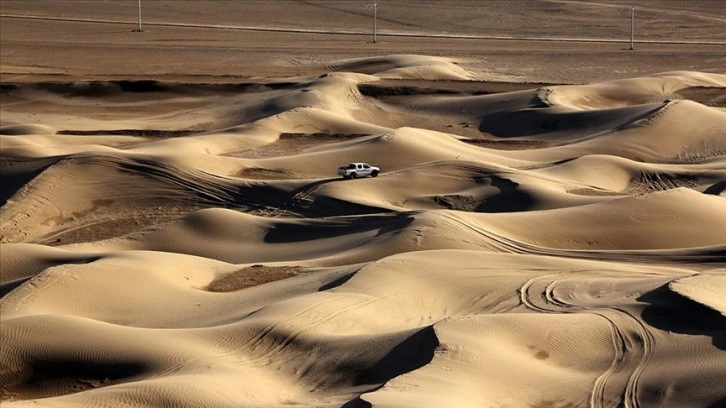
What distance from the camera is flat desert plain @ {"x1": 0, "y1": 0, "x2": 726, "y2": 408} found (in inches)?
577

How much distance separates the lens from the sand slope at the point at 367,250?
14492mm

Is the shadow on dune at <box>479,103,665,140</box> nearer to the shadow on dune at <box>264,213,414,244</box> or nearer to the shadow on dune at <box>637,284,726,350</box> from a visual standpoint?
the shadow on dune at <box>264,213,414,244</box>

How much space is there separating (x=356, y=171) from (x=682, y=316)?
12761 mm

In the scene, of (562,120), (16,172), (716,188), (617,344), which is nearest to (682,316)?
(617,344)

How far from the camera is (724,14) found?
224 feet

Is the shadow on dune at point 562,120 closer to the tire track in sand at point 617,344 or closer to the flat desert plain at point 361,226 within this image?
the flat desert plain at point 361,226

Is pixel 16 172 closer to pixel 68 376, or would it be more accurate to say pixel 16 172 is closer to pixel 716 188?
pixel 68 376

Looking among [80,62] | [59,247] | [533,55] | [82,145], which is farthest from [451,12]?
[59,247]

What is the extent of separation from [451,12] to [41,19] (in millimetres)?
23037

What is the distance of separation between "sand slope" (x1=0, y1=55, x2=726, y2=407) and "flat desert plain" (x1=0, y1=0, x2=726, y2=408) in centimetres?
6

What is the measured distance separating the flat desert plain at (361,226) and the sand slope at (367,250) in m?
0.06

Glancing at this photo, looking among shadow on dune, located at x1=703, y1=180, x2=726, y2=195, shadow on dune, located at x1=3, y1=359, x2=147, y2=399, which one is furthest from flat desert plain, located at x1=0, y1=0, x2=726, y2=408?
shadow on dune, located at x1=703, y1=180, x2=726, y2=195

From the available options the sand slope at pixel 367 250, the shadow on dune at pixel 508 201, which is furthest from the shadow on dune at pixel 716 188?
the shadow on dune at pixel 508 201

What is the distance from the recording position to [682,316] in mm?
15508
